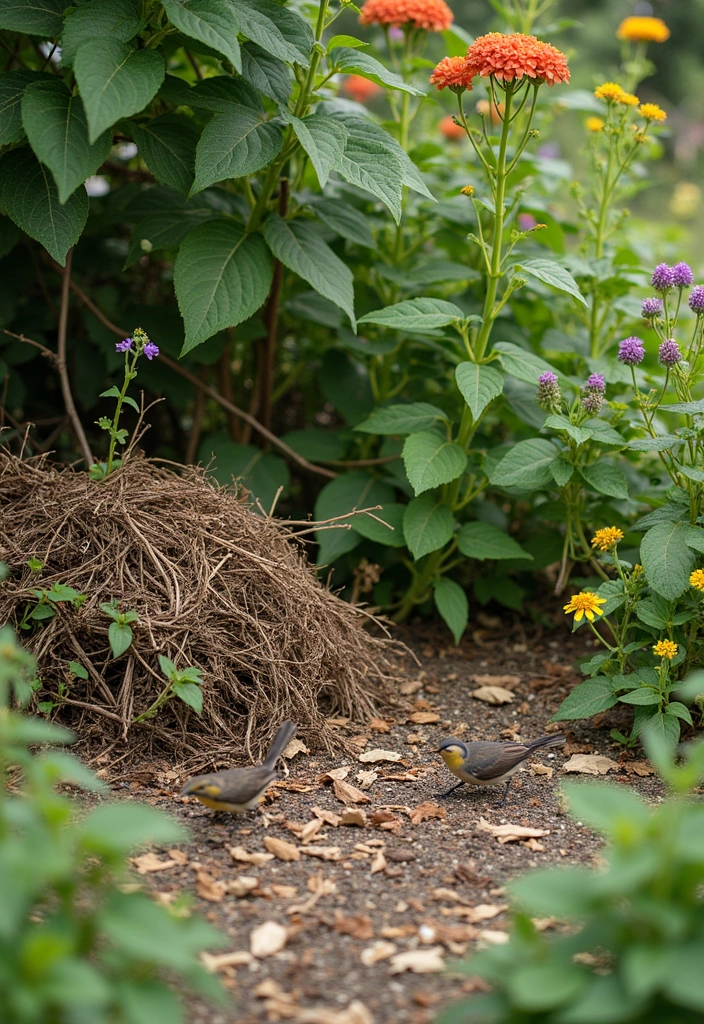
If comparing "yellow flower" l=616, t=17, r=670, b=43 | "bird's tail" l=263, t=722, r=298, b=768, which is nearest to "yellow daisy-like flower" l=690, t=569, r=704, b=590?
"bird's tail" l=263, t=722, r=298, b=768

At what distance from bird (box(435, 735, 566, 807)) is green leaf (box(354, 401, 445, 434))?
107 cm

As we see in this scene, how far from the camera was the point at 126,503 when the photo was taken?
2561 mm

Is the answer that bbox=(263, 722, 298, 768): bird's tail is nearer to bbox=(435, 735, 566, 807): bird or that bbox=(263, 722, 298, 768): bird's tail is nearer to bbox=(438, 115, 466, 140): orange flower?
bbox=(435, 735, 566, 807): bird

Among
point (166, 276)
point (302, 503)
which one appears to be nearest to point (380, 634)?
point (302, 503)

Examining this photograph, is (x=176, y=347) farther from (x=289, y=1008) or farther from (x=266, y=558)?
(x=289, y=1008)

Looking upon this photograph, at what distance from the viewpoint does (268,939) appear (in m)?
1.69

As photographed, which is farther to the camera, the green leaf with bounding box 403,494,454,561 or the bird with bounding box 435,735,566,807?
the green leaf with bounding box 403,494,454,561

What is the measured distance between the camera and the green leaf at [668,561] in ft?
7.93

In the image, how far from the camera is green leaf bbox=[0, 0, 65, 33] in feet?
8.13

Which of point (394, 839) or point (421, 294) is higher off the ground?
point (421, 294)

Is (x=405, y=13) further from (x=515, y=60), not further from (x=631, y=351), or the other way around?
(x=631, y=351)

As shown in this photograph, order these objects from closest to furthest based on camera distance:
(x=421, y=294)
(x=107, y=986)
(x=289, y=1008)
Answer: (x=107, y=986) < (x=289, y=1008) < (x=421, y=294)

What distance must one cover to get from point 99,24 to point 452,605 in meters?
1.93

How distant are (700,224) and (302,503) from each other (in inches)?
298
